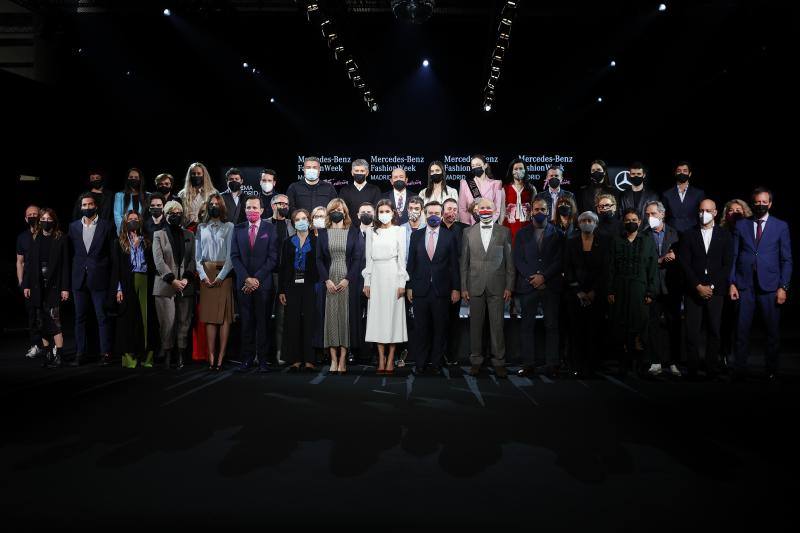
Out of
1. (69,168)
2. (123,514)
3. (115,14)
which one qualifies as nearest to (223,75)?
(115,14)

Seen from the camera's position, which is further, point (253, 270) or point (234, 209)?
point (234, 209)

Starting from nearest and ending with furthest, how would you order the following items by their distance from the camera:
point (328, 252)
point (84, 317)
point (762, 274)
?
1. point (762, 274)
2. point (328, 252)
3. point (84, 317)

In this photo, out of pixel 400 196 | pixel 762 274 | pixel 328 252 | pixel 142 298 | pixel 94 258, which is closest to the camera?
pixel 762 274

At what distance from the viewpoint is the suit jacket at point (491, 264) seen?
695 centimetres

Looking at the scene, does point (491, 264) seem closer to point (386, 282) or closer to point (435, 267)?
point (435, 267)

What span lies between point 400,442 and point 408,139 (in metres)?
11.7

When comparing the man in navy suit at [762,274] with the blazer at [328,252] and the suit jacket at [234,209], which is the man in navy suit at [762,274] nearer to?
the blazer at [328,252]

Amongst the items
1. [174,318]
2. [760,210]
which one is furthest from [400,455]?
[760,210]

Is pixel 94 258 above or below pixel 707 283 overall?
above

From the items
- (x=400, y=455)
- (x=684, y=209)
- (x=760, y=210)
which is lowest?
(x=400, y=455)

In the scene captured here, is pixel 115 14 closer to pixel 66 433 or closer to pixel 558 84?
pixel 558 84

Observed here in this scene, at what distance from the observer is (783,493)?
3.33 meters

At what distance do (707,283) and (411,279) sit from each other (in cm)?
284

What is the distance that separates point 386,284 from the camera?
7105 millimetres
